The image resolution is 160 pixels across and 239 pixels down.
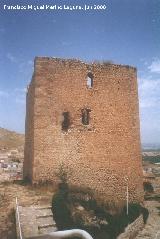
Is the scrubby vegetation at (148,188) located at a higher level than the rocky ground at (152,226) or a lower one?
higher

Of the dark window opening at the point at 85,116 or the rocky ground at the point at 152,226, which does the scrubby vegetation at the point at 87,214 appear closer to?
the rocky ground at the point at 152,226

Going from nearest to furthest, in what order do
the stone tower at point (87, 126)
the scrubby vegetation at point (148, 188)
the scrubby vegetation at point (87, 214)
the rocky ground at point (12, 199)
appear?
the rocky ground at point (12, 199) → the scrubby vegetation at point (87, 214) → the stone tower at point (87, 126) → the scrubby vegetation at point (148, 188)

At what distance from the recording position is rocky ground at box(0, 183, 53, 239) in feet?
32.3

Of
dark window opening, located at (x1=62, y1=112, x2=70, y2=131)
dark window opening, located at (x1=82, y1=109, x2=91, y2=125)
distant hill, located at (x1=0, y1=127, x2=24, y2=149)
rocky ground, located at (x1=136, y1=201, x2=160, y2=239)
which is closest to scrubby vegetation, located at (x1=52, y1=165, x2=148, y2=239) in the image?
rocky ground, located at (x1=136, y1=201, x2=160, y2=239)

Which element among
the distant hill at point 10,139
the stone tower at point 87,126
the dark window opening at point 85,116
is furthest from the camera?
the distant hill at point 10,139

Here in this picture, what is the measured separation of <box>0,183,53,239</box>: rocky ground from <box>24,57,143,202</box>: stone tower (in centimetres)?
85

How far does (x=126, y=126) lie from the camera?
53.6 feet

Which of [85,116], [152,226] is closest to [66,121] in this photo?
[85,116]

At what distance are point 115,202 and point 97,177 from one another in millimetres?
1641

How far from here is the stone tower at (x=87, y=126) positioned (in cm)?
1455

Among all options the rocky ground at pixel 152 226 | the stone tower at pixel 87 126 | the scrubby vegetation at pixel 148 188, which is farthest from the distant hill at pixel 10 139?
the stone tower at pixel 87 126

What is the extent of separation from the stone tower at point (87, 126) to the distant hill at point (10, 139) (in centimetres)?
3194

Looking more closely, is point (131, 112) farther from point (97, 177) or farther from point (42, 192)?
point (42, 192)

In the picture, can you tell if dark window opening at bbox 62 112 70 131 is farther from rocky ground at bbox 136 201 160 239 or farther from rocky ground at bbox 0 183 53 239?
rocky ground at bbox 136 201 160 239
